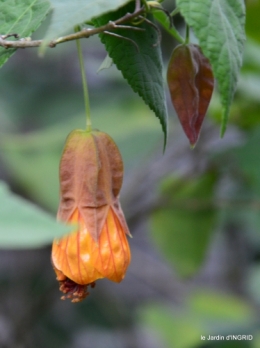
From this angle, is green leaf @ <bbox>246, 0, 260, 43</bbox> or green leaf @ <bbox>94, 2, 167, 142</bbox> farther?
green leaf @ <bbox>246, 0, 260, 43</bbox>

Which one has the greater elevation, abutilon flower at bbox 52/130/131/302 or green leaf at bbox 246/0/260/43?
abutilon flower at bbox 52/130/131/302

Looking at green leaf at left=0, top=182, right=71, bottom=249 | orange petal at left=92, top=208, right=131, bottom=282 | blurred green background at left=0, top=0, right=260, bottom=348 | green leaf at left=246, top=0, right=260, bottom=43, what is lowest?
blurred green background at left=0, top=0, right=260, bottom=348

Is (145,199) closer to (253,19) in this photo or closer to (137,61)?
(253,19)

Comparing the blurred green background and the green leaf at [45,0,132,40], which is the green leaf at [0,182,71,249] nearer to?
the green leaf at [45,0,132,40]

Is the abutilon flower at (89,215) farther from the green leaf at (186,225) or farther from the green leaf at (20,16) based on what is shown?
the green leaf at (186,225)

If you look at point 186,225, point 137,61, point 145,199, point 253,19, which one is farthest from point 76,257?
point 145,199

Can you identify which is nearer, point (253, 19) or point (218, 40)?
point (218, 40)

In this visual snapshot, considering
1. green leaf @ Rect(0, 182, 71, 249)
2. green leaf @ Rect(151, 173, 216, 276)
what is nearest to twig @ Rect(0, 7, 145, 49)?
green leaf @ Rect(0, 182, 71, 249)

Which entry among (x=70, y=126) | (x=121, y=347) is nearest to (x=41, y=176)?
(x=70, y=126)
